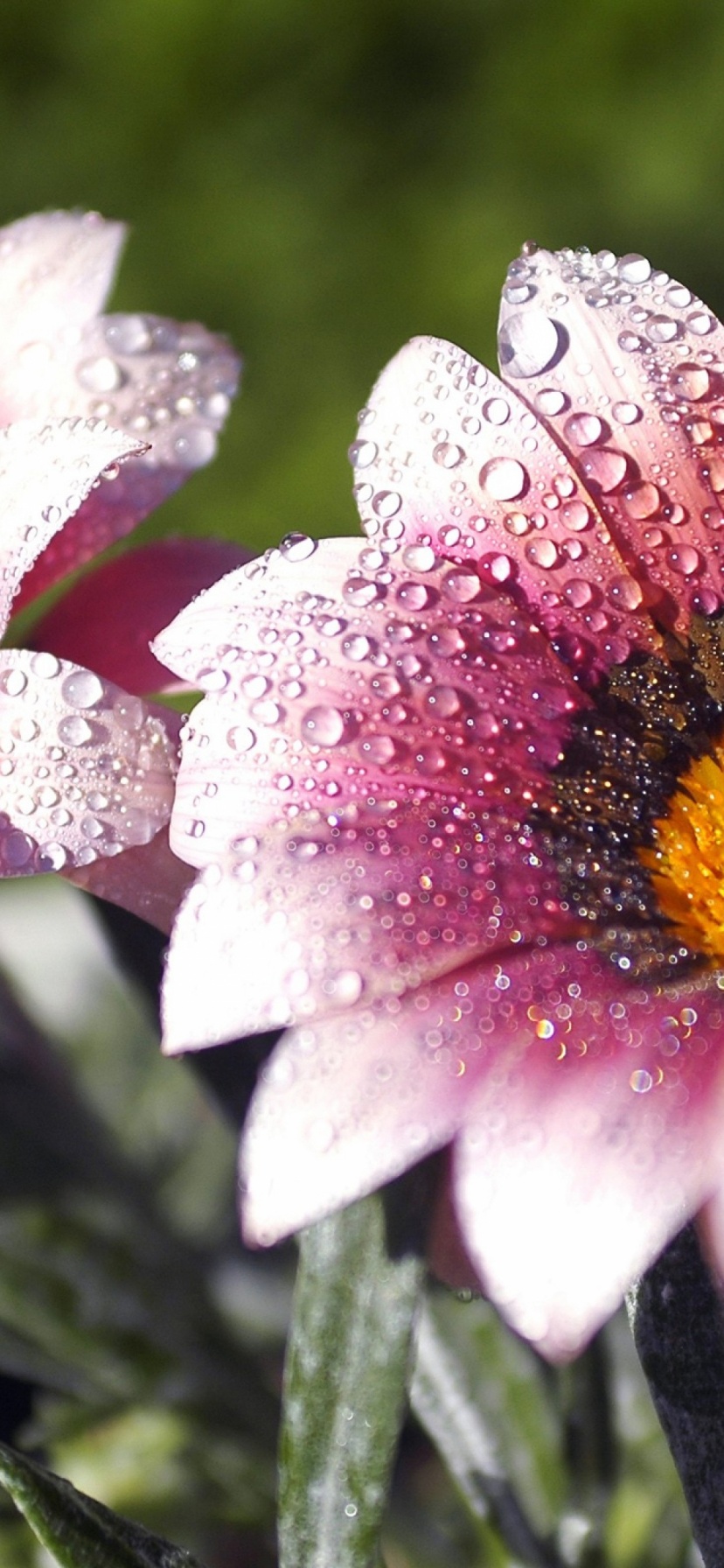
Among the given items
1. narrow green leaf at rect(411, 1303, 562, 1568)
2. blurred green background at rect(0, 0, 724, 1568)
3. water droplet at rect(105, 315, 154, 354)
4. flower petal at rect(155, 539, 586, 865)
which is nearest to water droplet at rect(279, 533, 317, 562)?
flower petal at rect(155, 539, 586, 865)

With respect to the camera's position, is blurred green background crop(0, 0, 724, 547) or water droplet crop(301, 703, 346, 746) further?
blurred green background crop(0, 0, 724, 547)

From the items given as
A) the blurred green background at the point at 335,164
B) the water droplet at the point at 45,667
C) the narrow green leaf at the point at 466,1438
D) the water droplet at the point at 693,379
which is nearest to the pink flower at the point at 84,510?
the water droplet at the point at 45,667

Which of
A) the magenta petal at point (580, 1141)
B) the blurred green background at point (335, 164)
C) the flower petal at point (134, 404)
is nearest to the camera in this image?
the magenta petal at point (580, 1141)

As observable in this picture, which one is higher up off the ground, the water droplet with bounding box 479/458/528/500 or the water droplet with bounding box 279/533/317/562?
the water droplet with bounding box 479/458/528/500

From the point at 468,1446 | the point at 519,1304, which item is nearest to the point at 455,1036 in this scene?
the point at 519,1304

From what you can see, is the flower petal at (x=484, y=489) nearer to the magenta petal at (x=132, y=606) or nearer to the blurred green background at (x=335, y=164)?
the magenta petal at (x=132, y=606)

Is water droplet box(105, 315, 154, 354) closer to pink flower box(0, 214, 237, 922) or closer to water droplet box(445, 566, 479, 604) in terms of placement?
pink flower box(0, 214, 237, 922)

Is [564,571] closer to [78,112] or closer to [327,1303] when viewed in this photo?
[327,1303]

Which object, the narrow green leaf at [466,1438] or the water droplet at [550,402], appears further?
the narrow green leaf at [466,1438]
